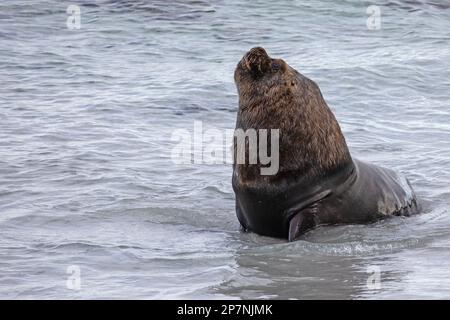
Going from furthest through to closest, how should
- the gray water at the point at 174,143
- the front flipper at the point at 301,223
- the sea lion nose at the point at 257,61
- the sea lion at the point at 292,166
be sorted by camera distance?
the sea lion nose at the point at 257,61 < the sea lion at the point at 292,166 < the front flipper at the point at 301,223 < the gray water at the point at 174,143

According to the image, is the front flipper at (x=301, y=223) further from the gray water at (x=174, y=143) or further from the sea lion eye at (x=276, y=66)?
the sea lion eye at (x=276, y=66)

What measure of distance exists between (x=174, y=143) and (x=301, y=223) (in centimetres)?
396

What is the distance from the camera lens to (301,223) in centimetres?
667

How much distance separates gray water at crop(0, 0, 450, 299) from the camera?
19.1ft

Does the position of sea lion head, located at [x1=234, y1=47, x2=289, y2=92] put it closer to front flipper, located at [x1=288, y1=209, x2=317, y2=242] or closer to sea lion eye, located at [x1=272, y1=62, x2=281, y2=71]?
sea lion eye, located at [x1=272, y1=62, x2=281, y2=71]

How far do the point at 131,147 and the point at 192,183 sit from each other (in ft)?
4.95

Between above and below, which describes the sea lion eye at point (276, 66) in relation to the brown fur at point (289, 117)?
above

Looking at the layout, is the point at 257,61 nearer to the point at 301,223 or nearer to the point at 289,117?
the point at 289,117

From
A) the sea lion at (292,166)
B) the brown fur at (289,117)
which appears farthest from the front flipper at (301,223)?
the brown fur at (289,117)

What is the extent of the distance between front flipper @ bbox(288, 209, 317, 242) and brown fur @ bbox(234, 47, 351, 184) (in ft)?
0.88

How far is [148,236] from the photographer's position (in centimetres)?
697

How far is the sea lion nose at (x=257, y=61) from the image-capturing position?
6.88 metres

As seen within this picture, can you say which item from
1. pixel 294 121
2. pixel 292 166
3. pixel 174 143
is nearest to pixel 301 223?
pixel 292 166

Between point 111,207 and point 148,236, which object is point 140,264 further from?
point 111,207
